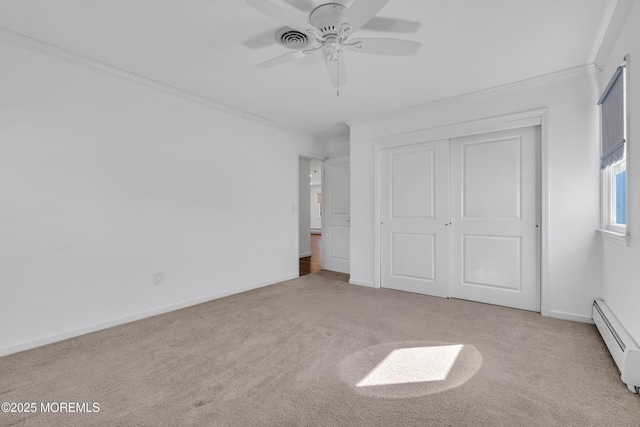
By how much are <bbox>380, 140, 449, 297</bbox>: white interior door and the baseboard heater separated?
4.45 ft

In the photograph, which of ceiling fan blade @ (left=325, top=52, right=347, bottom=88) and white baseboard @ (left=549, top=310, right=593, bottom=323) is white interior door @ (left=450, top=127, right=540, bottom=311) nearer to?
white baseboard @ (left=549, top=310, right=593, bottom=323)

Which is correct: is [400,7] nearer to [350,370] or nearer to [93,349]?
[350,370]

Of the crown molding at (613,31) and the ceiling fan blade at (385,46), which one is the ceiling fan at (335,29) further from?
the crown molding at (613,31)

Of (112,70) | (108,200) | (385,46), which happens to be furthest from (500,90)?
(108,200)

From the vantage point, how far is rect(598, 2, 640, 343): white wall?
1.80m

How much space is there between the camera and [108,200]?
8.77ft

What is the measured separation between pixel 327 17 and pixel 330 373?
227 centimetres

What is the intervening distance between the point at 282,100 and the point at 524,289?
11.1 feet

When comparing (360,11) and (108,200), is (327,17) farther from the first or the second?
(108,200)

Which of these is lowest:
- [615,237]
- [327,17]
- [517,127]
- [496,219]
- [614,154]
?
[615,237]

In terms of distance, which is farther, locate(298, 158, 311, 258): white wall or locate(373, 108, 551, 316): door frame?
locate(298, 158, 311, 258): white wall

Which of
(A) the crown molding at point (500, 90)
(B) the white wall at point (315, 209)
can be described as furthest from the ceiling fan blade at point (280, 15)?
(B) the white wall at point (315, 209)

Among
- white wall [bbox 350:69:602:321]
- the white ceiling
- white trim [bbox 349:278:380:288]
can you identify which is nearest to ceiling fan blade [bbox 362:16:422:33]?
the white ceiling

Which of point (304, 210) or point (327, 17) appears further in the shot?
point (304, 210)
